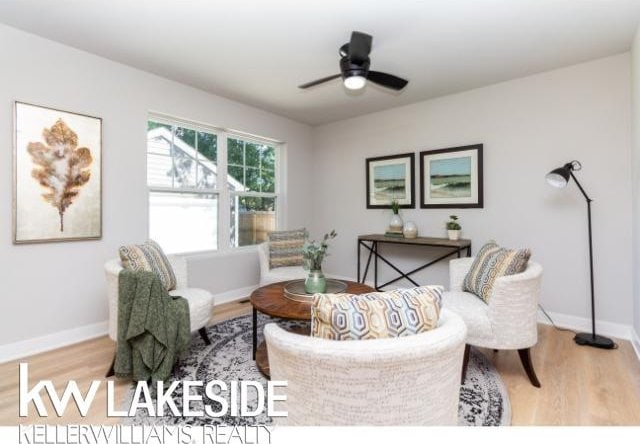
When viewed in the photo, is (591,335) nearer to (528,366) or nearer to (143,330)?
(528,366)

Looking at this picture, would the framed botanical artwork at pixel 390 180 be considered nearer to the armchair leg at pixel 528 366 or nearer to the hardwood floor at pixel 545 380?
the hardwood floor at pixel 545 380

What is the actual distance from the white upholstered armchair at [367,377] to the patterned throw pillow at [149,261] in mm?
1652

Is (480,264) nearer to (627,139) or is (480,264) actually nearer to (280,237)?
(627,139)

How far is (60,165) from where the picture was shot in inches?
102

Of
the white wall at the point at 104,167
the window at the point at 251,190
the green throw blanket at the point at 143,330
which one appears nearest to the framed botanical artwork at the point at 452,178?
the window at the point at 251,190

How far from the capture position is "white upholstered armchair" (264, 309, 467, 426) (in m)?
0.91

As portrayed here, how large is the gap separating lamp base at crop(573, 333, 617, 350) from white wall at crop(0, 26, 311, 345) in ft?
11.5

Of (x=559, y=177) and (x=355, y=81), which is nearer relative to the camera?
(x=355, y=81)

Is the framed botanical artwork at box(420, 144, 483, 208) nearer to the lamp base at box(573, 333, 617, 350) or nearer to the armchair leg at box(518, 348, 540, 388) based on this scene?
the lamp base at box(573, 333, 617, 350)

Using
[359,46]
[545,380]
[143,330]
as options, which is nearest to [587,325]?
[545,380]

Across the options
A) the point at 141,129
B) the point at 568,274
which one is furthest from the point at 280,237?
the point at 568,274

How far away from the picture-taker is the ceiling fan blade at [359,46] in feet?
6.76

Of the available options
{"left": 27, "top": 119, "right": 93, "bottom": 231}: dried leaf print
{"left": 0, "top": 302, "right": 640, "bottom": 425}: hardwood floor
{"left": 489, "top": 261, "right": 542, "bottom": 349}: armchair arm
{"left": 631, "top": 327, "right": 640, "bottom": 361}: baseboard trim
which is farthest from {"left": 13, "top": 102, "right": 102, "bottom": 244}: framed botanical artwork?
{"left": 631, "top": 327, "right": 640, "bottom": 361}: baseboard trim

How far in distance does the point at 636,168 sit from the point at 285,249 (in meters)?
3.08
